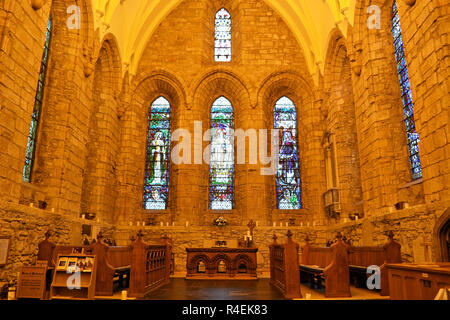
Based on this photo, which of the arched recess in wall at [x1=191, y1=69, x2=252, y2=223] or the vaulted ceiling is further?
the arched recess in wall at [x1=191, y1=69, x2=252, y2=223]

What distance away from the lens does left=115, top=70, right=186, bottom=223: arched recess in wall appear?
12.7 metres

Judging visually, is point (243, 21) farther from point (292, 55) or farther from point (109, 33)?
point (109, 33)

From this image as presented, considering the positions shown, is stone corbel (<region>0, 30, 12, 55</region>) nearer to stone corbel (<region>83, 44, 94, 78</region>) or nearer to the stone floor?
stone corbel (<region>83, 44, 94, 78</region>)

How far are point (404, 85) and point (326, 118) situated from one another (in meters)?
4.55

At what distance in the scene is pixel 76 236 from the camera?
8.99m

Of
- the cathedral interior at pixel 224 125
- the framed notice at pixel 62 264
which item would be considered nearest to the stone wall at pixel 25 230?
the cathedral interior at pixel 224 125

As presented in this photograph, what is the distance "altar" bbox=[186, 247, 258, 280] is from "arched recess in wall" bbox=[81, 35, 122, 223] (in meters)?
3.88

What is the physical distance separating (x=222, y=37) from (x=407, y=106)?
9109 millimetres

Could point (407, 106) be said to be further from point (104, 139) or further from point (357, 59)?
point (104, 139)

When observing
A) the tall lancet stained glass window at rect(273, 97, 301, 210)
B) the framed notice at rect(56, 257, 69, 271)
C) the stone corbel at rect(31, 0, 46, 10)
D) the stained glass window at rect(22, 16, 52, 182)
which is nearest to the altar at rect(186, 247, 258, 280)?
the framed notice at rect(56, 257, 69, 271)

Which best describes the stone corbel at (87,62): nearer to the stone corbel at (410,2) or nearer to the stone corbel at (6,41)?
the stone corbel at (6,41)

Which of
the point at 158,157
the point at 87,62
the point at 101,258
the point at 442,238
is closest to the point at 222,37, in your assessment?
the point at 158,157

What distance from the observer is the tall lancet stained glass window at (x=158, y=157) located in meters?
13.4

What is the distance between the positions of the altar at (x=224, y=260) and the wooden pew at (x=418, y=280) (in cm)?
546
